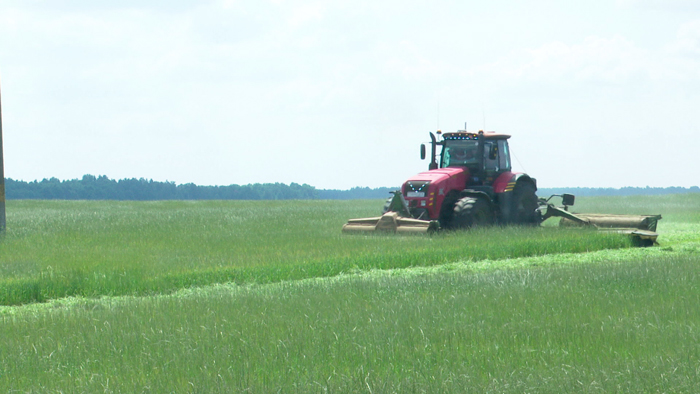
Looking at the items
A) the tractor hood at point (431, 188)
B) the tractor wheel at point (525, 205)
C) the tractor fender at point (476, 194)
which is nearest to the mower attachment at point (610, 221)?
the tractor wheel at point (525, 205)

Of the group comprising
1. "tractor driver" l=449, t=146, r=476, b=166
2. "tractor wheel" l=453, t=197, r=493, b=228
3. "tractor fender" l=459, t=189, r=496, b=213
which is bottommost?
"tractor wheel" l=453, t=197, r=493, b=228

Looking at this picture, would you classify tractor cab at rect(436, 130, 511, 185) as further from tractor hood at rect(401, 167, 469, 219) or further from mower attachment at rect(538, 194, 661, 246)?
mower attachment at rect(538, 194, 661, 246)

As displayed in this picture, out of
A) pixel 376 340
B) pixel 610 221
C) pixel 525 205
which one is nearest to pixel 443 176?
pixel 525 205

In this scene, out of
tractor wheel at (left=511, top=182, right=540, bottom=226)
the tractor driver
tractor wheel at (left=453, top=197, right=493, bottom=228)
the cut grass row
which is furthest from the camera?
tractor wheel at (left=511, top=182, right=540, bottom=226)

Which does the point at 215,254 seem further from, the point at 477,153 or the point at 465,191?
the point at 477,153

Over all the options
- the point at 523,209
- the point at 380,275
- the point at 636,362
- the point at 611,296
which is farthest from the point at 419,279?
the point at 523,209

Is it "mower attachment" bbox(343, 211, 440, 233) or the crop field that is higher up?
"mower attachment" bbox(343, 211, 440, 233)

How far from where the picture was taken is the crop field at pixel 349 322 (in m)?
5.48

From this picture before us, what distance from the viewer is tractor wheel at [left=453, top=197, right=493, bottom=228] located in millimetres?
18469

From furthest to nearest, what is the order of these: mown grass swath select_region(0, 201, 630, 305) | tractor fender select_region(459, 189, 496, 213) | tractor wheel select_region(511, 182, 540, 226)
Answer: tractor wheel select_region(511, 182, 540, 226) < tractor fender select_region(459, 189, 496, 213) < mown grass swath select_region(0, 201, 630, 305)

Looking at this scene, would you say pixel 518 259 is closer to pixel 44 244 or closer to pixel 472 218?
pixel 472 218

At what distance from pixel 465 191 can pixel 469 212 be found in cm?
87

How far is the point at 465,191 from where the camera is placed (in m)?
19.1

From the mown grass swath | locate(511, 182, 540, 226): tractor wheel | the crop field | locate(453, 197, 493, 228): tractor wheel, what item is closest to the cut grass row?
the crop field
